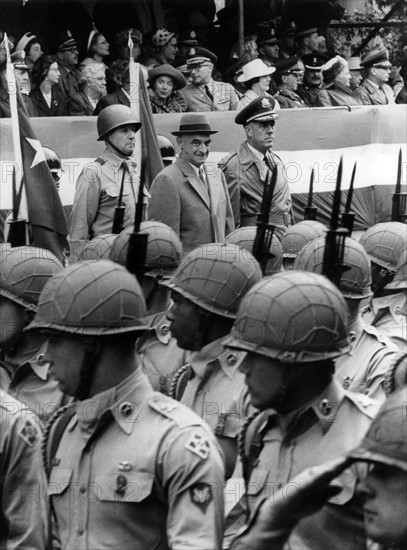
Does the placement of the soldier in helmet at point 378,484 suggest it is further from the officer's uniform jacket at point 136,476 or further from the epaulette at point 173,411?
the epaulette at point 173,411

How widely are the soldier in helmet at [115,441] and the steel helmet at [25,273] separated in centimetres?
193

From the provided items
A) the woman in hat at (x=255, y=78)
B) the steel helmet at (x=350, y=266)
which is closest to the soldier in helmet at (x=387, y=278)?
the steel helmet at (x=350, y=266)

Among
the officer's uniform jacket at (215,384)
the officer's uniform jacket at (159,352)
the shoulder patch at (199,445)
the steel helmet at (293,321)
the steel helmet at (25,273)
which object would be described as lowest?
the officer's uniform jacket at (159,352)

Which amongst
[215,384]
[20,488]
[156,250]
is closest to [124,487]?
[20,488]

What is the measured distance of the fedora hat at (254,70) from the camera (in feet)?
49.6

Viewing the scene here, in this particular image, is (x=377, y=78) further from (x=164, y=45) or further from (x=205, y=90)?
(x=205, y=90)

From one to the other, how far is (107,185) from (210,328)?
483cm

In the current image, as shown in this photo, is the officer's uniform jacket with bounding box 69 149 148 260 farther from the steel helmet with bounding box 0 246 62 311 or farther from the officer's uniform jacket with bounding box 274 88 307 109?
the officer's uniform jacket with bounding box 274 88 307 109

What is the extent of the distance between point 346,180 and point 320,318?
10.1 metres

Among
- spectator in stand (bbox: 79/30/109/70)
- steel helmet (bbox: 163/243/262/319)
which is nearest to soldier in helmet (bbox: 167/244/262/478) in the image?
steel helmet (bbox: 163/243/262/319)

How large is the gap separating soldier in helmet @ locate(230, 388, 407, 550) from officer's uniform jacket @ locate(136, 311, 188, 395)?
13.1 ft

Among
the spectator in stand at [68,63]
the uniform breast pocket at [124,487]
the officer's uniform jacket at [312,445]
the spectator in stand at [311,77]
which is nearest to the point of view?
the uniform breast pocket at [124,487]

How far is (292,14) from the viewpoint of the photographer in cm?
1834

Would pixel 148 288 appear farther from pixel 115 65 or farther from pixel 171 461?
pixel 115 65
